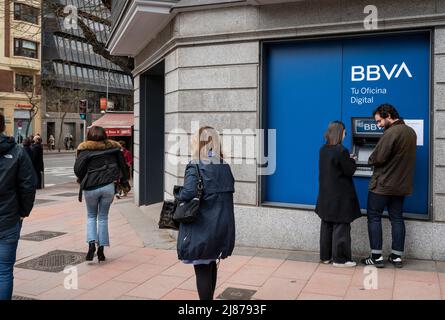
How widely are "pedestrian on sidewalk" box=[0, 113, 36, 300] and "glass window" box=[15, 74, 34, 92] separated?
4597cm

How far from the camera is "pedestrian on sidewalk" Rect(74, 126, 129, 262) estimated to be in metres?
6.20

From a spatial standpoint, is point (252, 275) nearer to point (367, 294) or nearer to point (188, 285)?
point (188, 285)

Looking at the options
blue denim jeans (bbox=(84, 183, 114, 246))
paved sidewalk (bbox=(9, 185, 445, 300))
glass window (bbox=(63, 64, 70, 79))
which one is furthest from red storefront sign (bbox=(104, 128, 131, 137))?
glass window (bbox=(63, 64, 70, 79))

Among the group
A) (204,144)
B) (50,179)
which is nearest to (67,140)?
(50,179)

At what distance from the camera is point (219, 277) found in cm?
557

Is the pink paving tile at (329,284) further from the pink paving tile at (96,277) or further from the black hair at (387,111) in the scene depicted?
the pink paving tile at (96,277)

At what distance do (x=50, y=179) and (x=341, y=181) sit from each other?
658 inches

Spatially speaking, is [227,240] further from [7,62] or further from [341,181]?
[7,62]

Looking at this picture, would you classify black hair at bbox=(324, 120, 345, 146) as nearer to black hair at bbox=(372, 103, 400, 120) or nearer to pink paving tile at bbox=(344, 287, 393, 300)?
black hair at bbox=(372, 103, 400, 120)

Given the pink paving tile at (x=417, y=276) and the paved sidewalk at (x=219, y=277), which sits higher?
the pink paving tile at (x=417, y=276)

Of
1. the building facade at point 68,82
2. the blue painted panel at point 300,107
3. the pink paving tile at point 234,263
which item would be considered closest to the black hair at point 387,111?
the blue painted panel at point 300,107

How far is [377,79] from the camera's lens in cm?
645

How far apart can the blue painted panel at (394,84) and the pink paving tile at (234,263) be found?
1.80m

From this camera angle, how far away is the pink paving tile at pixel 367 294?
4.79 meters
